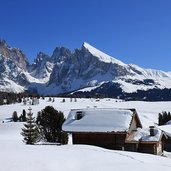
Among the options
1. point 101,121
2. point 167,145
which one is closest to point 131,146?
point 101,121

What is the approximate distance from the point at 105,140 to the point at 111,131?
1529 mm

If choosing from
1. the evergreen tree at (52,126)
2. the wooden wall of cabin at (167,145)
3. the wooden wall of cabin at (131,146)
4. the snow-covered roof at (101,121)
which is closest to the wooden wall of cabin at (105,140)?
the wooden wall of cabin at (131,146)

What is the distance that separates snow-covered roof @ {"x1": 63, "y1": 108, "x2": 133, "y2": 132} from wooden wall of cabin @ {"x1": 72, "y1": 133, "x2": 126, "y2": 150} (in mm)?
733

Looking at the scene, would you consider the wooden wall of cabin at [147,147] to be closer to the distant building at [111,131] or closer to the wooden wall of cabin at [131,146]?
the distant building at [111,131]

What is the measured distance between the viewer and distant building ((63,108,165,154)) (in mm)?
43344

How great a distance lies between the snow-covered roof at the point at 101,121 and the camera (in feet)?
142

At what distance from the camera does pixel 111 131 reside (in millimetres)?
42719

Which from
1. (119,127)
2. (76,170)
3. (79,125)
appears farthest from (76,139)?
(76,170)

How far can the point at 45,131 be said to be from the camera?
5906 centimetres

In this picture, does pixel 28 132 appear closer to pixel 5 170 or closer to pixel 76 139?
pixel 76 139

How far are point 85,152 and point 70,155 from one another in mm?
1983

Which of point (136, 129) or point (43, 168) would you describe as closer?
point (43, 168)

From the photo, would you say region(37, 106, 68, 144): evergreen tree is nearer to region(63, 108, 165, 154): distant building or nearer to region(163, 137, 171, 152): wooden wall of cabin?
region(63, 108, 165, 154): distant building

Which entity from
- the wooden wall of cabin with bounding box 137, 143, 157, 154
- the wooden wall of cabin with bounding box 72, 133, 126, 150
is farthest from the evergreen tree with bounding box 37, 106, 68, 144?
the wooden wall of cabin with bounding box 137, 143, 157, 154
